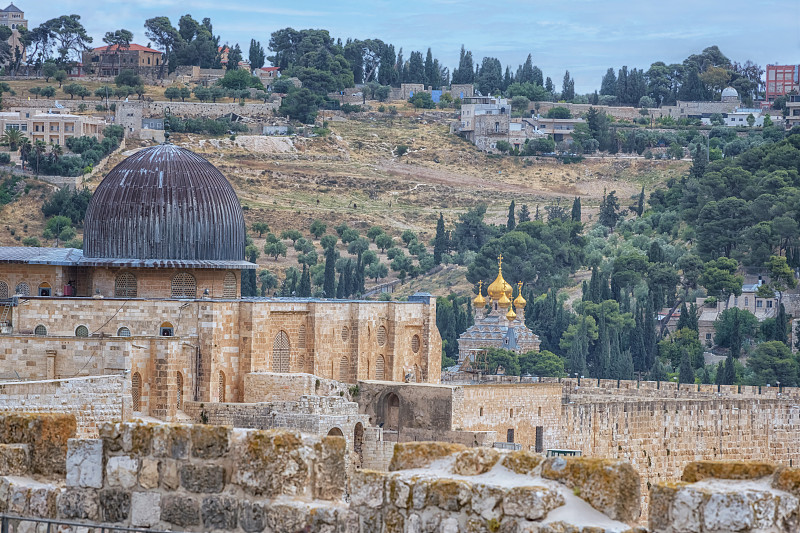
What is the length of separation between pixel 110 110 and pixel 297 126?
19.0 m

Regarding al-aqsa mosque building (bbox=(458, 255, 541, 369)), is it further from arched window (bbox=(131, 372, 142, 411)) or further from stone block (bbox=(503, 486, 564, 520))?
stone block (bbox=(503, 486, 564, 520))

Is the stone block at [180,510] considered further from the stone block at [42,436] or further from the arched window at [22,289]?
the arched window at [22,289]

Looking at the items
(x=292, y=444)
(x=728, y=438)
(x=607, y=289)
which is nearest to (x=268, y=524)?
(x=292, y=444)

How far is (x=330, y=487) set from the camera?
29.3ft

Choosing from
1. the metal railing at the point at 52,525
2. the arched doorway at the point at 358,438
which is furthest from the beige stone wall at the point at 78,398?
the metal railing at the point at 52,525

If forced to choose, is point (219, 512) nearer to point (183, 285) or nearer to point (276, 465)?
point (276, 465)

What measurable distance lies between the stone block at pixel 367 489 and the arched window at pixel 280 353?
31187 mm

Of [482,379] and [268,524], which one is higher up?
[268,524]

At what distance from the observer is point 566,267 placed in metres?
119

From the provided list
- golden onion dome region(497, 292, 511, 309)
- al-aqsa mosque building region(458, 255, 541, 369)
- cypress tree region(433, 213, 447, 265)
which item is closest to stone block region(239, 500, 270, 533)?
al-aqsa mosque building region(458, 255, 541, 369)

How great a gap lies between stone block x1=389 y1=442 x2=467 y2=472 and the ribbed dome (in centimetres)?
3121

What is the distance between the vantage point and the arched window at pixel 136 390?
3350 cm

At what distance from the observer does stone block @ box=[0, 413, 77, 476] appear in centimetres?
957

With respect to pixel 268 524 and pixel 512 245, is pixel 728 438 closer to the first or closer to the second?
pixel 268 524
